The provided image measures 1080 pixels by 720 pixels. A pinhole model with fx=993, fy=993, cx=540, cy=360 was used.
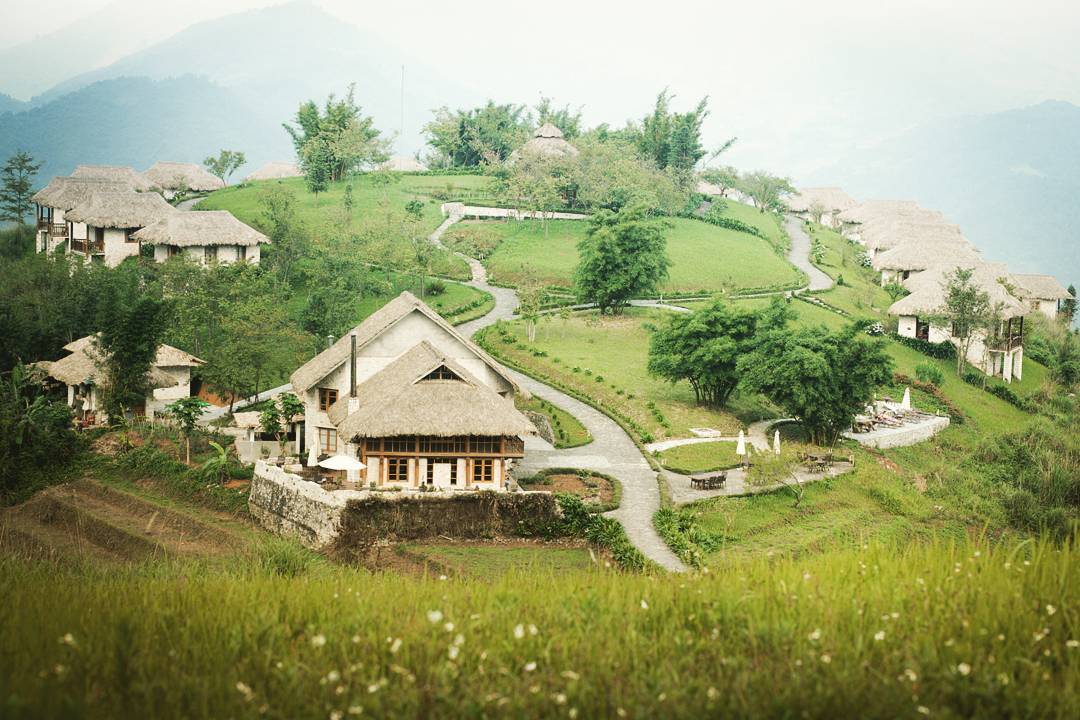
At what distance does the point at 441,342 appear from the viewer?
31.1 metres

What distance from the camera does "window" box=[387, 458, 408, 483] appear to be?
88.3 feet

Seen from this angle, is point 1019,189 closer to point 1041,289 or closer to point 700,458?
point 1041,289

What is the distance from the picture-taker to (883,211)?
85688 millimetres

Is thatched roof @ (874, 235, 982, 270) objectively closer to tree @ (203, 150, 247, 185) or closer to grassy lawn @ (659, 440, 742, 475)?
grassy lawn @ (659, 440, 742, 475)

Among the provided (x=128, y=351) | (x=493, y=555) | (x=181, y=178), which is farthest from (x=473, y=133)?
(x=493, y=555)

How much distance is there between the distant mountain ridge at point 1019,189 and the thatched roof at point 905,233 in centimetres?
6147

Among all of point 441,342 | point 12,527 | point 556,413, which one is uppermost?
point 441,342

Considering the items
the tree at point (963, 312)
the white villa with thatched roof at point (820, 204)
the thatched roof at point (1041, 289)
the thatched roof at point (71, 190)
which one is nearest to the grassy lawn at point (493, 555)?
the tree at point (963, 312)

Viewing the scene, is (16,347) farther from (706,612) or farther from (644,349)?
(706,612)

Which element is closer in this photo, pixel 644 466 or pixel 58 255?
pixel 644 466

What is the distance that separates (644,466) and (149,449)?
15478 mm

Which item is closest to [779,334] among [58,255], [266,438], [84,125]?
[266,438]

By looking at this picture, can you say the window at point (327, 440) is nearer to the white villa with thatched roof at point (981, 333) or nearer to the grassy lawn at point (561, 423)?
the grassy lawn at point (561, 423)

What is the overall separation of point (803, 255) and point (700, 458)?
141 ft
